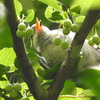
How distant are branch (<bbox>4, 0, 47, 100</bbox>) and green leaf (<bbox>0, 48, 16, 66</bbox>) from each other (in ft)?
0.53

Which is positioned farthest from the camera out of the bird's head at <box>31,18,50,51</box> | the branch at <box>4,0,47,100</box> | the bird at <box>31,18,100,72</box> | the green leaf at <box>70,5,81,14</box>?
the bird's head at <box>31,18,50,51</box>

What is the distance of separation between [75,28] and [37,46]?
1.10 m

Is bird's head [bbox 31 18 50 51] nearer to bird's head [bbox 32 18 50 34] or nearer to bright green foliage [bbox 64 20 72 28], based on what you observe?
bird's head [bbox 32 18 50 34]

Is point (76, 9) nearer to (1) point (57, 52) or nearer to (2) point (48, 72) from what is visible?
(2) point (48, 72)

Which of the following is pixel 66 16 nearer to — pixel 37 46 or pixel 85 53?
pixel 85 53

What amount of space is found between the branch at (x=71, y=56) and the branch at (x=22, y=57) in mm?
47

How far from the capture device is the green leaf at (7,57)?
1049 millimetres

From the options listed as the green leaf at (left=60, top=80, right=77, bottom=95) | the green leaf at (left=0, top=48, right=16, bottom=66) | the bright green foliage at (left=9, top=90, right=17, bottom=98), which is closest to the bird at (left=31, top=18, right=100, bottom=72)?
the green leaf at (left=60, top=80, right=77, bottom=95)

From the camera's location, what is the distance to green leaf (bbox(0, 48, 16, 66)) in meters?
1.05

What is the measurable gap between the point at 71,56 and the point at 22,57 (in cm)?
21

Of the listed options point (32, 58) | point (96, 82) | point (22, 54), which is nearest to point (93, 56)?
point (32, 58)

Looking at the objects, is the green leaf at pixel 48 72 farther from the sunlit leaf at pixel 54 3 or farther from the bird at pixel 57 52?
the bird at pixel 57 52

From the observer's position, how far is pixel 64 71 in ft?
3.15

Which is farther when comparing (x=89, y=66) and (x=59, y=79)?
(x=89, y=66)
